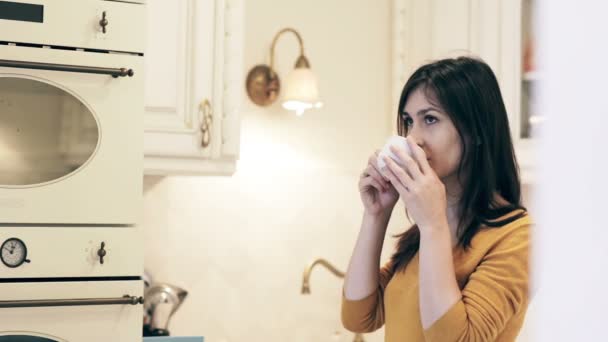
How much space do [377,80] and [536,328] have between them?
228cm

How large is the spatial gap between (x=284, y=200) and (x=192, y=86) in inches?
22.1

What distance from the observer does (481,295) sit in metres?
1.01

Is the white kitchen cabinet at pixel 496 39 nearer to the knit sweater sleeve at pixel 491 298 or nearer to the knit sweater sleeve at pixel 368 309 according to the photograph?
the knit sweater sleeve at pixel 368 309

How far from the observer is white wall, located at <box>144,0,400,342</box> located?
212cm

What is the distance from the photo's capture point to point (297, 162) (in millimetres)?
2273

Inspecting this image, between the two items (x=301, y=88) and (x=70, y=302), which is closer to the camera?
(x=70, y=302)

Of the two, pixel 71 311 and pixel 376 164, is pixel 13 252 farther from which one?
pixel 376 164

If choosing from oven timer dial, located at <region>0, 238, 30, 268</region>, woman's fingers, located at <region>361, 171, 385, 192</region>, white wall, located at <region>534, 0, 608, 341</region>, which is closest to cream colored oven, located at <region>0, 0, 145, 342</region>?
oven timer dial, located at <region>0, 238, 30, 268</region>

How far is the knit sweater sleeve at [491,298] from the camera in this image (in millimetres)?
1004

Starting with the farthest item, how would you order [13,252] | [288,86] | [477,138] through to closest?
1. [288,86]
2. [13,252]
3. [477,138]

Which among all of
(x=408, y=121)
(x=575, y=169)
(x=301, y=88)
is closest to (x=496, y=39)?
(x=301, y=88)

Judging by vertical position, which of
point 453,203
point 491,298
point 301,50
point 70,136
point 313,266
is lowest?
point 313,266

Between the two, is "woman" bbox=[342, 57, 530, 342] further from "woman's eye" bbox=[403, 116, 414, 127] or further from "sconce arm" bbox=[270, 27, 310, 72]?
"sconce arm" bbox=[270, 27, 310, 72]

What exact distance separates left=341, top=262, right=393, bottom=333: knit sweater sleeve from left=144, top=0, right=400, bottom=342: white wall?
0.83 meters
